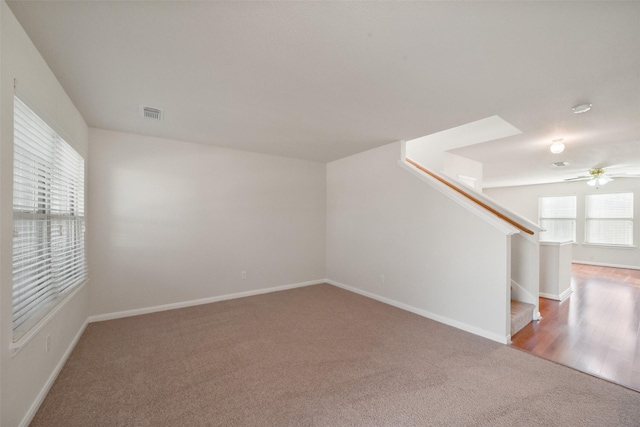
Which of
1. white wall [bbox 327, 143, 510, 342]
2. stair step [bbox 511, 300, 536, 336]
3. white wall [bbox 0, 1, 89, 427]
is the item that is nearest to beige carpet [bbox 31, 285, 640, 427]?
white wall [bbox 0, 1, 89, 427]

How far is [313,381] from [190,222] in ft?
9.41

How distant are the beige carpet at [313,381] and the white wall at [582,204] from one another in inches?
299

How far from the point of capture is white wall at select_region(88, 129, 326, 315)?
3.33 meters

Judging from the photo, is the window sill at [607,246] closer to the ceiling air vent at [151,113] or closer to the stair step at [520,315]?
the stair step at [520,315]

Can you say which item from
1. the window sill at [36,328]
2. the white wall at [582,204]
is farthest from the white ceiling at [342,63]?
the white wall at [582,204]

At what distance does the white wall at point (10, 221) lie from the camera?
1.39 metres

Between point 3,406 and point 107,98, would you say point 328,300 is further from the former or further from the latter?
point 107,98

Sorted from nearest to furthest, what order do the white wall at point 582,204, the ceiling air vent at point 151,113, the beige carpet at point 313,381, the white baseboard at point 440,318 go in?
the beige carpet at point 313,381 < the ceiling air vent at point 151,113 < the white baseboard at point 440,318 < the white wall at point 582,204

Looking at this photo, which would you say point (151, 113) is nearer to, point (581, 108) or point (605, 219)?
point (581, 108)

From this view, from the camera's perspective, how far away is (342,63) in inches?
75.7

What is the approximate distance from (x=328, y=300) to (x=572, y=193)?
8.58m

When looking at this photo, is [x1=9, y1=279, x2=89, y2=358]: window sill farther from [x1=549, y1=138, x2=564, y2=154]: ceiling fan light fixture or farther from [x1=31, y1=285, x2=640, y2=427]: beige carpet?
[x1=549, y1=138, x2=564, y2=154]: ceiling fan light fixture

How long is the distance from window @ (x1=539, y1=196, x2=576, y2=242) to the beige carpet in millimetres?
7589

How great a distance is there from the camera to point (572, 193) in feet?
25.7
